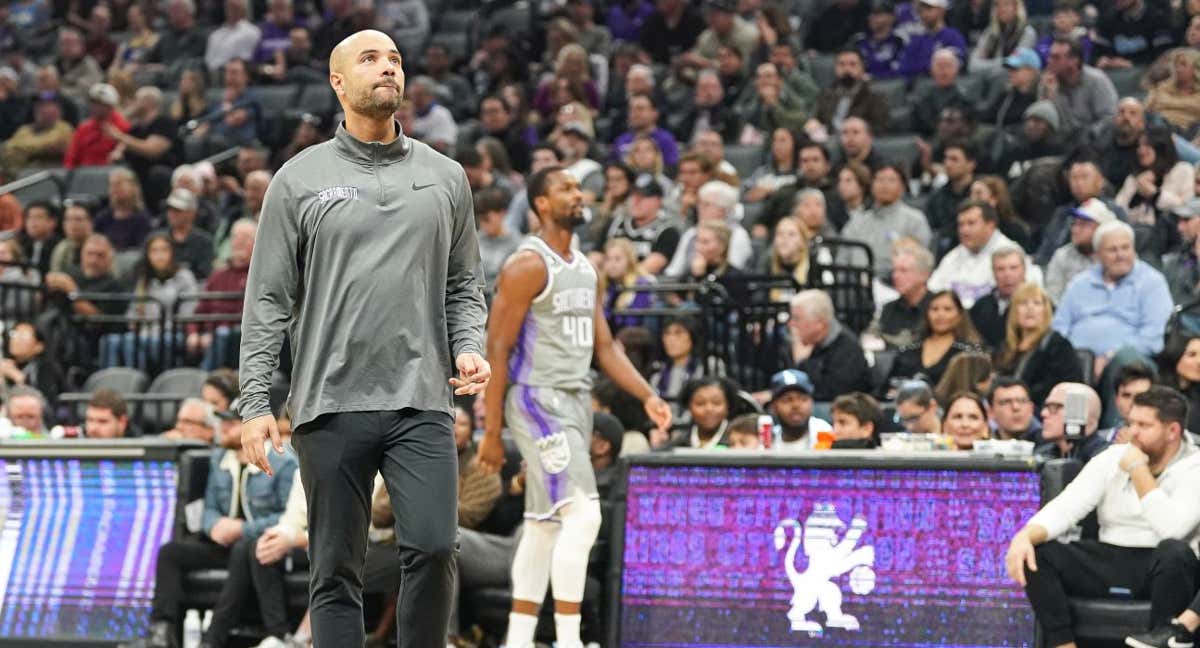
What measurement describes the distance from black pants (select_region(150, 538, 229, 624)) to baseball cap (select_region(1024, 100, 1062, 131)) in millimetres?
7402

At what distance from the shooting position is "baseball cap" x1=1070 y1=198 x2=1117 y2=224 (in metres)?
12.6

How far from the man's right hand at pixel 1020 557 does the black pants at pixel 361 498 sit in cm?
332

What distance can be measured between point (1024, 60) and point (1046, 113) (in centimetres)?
84

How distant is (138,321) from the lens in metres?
14.2

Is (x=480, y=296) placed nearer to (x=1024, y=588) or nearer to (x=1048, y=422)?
(x=1024, y=588)

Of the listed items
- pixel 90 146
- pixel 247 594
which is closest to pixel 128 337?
pixel 90 146

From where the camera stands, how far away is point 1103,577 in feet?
27.6

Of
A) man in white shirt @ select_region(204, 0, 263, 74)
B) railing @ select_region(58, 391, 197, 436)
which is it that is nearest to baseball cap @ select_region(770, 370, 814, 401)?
railing @ select_region(58, 391, 197, 436)

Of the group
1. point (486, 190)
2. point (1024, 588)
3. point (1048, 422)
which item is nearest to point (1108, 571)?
point (1024, 588)

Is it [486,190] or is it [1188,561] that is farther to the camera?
[486,190]

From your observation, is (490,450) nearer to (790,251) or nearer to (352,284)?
(352,284)

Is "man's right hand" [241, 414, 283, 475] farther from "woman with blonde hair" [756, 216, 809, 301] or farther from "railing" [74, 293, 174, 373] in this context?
"railing" [74, 293, 174, 373]

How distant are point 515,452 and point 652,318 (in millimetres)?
2948

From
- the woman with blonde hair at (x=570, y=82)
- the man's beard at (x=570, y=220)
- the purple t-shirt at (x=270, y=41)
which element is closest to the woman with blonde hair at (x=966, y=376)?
the man's beard at (x=570, y=220)
